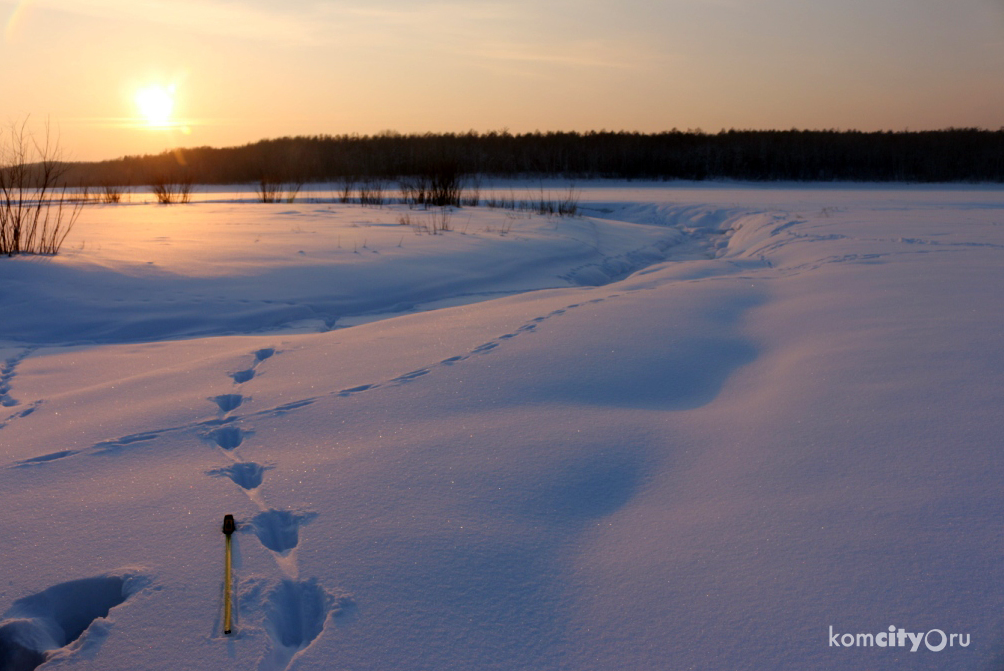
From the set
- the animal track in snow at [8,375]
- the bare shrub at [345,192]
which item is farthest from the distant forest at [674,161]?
the animal track in snow at [8,375]

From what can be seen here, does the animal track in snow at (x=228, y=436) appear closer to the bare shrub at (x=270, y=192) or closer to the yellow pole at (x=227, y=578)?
the yellow pole at (x=227, y=578)

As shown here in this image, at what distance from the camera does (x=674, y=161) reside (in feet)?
94.7

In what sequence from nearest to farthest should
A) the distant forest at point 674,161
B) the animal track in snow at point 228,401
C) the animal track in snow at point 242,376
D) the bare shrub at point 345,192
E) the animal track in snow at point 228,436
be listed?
the animal track in snow at point 228,436 < the animal track in snow at point 228,401 < the animal track in snow at point 242,376 < the bare shrub at point 345,192 < the distant forest at point 674,161

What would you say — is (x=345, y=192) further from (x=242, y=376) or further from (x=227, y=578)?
(x=227, y=578)

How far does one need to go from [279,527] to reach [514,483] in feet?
2.20

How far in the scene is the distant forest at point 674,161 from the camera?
26406 mm

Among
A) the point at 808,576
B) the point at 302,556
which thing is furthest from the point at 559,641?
the point at 302,556

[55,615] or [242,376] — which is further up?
[242,376]

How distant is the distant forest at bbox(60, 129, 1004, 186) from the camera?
86.6 ft

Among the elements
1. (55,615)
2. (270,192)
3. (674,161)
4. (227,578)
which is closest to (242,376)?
(55,615)

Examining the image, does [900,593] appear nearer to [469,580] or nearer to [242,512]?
[469,580]

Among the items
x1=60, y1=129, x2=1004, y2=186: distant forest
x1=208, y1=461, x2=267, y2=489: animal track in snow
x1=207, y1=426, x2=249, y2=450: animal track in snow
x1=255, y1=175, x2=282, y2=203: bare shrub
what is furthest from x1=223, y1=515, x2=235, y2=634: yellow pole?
x1=60, y1=129, x2=1004, y2=186: distant forest

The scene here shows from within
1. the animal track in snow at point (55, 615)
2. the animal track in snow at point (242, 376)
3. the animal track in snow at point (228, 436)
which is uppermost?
the animal track in snow at point (242, 376)

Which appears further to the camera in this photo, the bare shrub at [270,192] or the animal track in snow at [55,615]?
the bare shrub at [270,192]
